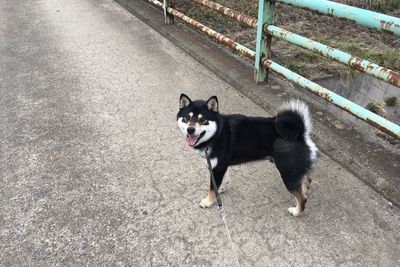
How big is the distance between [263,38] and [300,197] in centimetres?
203

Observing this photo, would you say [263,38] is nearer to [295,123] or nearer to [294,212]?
[295,123]

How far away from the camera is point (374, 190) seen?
273 centimetres

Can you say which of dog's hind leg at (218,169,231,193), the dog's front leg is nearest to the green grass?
dog's hind leg at (218,169,231,193)

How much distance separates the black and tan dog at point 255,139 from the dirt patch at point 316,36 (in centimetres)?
222

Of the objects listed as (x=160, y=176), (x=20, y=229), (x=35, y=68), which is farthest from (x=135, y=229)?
(x=35, y=68)

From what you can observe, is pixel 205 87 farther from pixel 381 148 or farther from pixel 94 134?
pixel 381 148

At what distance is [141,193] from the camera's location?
283 cm

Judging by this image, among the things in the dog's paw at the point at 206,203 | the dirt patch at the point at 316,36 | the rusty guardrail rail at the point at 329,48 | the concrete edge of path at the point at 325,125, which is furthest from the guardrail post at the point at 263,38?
the dog's paw at the point at 206,203

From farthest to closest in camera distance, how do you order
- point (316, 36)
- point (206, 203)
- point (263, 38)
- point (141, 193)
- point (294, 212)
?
point (316, 36), point (263, 38), point (141, 193), point (206, 203), point (294, 212)

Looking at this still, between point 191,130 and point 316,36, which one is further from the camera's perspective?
point 316,36

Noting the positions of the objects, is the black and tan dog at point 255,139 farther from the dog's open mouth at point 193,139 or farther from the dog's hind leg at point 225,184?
the dog's hind leg at point 225,184

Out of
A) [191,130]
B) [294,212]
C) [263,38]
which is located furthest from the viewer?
[263,38]

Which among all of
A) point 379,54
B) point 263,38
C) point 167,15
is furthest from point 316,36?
point 167,15

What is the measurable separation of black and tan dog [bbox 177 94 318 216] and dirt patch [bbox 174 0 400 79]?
7.30 feet
